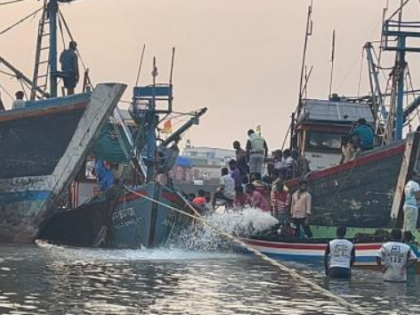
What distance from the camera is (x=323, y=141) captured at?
24562 millimetres

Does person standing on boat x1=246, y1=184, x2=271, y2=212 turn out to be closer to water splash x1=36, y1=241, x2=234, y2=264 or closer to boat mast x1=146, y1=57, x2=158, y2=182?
water splash x1=36, y1=241, x2=234, y2=264

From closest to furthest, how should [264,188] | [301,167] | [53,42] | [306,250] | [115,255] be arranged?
[306,250] < [115,255] < [264,188] < [301,167] < [53,42]

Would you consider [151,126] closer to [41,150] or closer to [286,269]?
[41,150]

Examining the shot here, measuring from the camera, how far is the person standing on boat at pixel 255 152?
22953 millimetres

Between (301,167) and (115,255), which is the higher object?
(301,167)

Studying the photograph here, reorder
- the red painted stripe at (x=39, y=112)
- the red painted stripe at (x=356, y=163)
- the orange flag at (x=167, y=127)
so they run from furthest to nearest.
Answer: the orange flag at (x=167, y=127)
the red painted stripe at (x=39, y=112)
the red painted stripe at (x=356, y=163)

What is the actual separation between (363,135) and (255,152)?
317cm

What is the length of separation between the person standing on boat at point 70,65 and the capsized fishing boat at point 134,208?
67.0 inches

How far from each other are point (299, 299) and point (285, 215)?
25.3 ft

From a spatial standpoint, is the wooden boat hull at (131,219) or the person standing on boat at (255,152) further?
the person standing on boat at (255,152)

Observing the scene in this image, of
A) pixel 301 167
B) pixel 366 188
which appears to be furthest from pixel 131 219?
pixel 366 188

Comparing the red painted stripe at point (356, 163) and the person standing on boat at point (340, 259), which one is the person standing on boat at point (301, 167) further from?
the person standing on boat at point (340, 259)

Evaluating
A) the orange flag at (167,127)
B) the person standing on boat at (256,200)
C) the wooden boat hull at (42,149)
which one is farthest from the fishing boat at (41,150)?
the orange flag at (167,127)

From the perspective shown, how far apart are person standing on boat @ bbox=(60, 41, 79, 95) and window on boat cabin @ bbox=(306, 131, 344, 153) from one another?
21.9 ft
